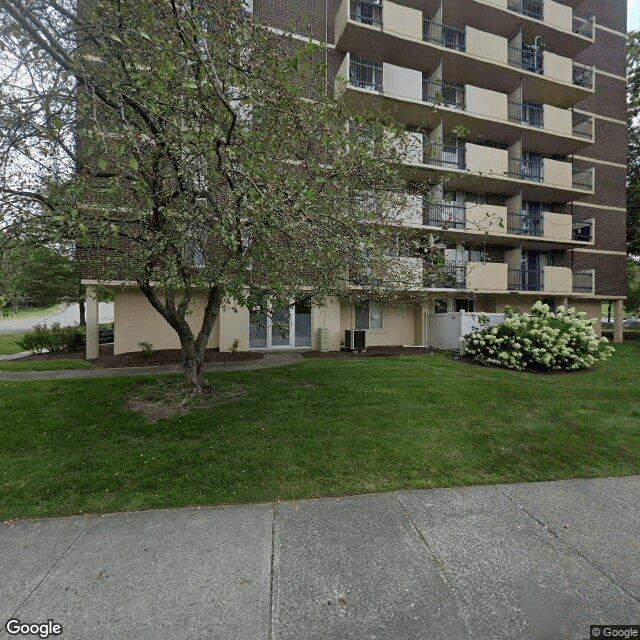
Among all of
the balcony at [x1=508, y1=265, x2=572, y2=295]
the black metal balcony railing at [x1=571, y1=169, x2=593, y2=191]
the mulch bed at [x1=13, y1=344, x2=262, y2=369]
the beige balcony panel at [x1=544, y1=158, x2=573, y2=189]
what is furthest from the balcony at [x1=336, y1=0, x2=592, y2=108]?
the mulch bed at [x1=13, y1=344, x2=262, y2=369]

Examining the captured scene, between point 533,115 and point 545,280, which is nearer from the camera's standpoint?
point 545,280

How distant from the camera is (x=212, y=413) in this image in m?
5.72

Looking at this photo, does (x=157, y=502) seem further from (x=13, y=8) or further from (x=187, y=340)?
(x=13, y=8)

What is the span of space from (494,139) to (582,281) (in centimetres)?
885

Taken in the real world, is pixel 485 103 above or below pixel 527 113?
below

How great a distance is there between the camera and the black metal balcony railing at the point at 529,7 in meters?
15.4

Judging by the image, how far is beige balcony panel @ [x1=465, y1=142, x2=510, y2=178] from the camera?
45.0 feet

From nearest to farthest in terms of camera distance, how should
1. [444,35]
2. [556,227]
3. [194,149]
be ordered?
[194,149]
[444,35]
[556,227]

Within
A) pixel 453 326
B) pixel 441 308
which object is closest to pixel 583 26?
pixel 441 308

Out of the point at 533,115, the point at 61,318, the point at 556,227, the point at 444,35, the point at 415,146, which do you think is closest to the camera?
the point at 415,146

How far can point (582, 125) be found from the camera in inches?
689

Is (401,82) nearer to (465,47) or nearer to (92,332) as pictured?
(465,47)

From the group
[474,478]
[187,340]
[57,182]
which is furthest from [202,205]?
[474,478]

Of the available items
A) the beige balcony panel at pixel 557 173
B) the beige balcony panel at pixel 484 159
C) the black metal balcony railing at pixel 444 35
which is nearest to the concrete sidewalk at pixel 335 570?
the beige balcony panel at pixel 484 159
